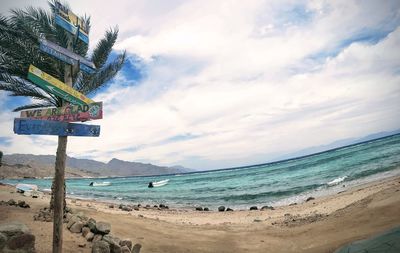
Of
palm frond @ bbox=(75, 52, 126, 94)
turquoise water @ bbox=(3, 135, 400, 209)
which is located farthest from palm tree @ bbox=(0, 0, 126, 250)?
turquoise water @ bbox=(3, 135, 400, 209)

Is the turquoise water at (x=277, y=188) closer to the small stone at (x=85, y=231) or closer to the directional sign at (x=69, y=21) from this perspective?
the small stone at (x=85, y=231)

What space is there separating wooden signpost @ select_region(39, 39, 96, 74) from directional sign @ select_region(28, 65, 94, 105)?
2.70 ft

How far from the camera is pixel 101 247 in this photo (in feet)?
24.7

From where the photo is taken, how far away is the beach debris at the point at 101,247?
24.5ft

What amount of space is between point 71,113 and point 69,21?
230 centimetres

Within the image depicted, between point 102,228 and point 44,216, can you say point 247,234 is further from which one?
point 44,216

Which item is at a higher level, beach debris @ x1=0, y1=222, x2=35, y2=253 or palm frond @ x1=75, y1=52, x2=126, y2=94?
palm frond @ x1=75, y1=52, x2=126, y2=94

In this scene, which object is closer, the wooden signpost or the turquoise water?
the wooden signpost

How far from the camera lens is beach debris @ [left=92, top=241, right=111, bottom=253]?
7461 millimetres

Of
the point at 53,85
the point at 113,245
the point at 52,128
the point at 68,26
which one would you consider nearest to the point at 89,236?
the point at 113,245

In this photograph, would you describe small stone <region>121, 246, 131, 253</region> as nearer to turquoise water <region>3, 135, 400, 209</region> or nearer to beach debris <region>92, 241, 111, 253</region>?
beach debris <region>92, 241, 111, 253</region>

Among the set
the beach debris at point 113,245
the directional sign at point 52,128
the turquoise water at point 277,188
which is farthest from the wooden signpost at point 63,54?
the turquoise water at point 277,188

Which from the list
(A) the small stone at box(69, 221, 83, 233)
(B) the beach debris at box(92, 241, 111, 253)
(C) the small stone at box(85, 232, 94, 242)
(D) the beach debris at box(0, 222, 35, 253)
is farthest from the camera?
(A) the small stone at box(69, 221, 83, 233)

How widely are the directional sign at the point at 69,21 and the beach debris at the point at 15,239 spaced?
178 inches
